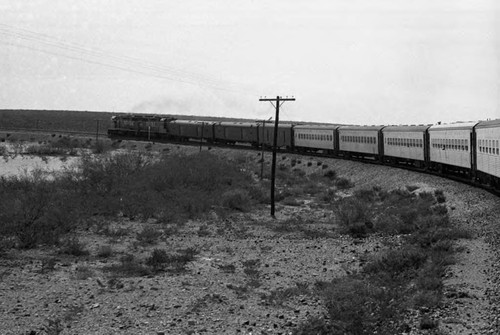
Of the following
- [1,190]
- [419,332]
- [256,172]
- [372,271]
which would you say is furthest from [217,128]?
[419,332]

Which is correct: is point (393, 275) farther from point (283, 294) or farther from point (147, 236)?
point (147, 236)

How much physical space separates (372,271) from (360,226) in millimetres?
9011

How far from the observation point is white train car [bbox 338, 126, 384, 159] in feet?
191

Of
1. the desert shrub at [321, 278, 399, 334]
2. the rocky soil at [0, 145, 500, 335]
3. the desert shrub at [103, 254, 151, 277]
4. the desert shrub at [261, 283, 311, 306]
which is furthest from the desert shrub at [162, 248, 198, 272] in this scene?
the desert shrub at [321, 278, 399, 334]

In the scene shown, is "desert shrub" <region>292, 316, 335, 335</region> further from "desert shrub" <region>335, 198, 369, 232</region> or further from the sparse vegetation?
"desert shrub" <region>335, 198, 369, 232</region>

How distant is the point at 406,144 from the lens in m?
51.1

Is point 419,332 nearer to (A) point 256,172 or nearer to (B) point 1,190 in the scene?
(B) point 1,190

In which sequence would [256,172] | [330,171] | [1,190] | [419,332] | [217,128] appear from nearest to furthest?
1. [419,332]
2. [1,190]
3. [330,171]
4. [256,172]
5. [217,128]

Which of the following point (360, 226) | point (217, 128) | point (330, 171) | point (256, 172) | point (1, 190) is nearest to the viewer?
point (360, 226)

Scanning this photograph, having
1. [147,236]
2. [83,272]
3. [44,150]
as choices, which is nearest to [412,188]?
[147,236]

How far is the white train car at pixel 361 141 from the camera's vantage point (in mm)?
58344

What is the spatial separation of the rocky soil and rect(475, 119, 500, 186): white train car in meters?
1.12

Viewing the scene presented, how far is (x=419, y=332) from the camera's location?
14.5 m

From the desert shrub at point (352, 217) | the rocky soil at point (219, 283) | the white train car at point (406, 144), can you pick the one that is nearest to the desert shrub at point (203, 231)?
the rocky soil at point (219, 283)
